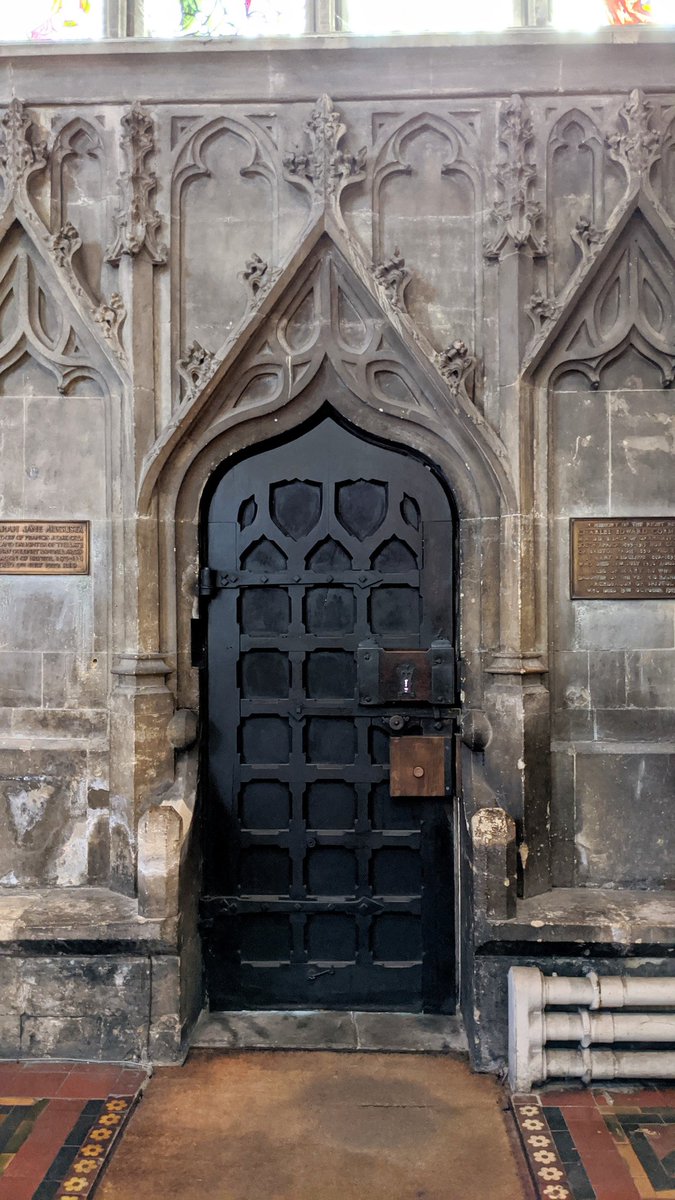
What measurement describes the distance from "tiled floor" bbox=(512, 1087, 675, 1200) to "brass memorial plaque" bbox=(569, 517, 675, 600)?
243 cm

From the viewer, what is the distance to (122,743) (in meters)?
4.84

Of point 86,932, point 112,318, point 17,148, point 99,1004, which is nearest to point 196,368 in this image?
point 112,318

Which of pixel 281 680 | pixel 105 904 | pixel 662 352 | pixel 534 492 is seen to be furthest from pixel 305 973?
pixel 662 352

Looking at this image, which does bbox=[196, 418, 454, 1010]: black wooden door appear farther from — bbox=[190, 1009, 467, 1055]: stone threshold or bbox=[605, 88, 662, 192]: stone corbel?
bbox=[605, 88, 662, 192]: stone corbel

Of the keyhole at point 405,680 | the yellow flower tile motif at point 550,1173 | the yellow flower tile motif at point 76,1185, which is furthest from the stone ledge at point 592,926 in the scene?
the yellow flower tile motif at point 76,1185

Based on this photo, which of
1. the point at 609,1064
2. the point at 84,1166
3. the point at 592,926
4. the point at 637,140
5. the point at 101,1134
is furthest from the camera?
the point at 637,140

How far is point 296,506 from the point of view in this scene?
5.07 m

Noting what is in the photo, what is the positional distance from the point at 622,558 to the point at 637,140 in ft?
7.16

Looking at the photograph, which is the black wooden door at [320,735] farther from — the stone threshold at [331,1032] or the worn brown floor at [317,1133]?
the worn brown floor at [317,1133]

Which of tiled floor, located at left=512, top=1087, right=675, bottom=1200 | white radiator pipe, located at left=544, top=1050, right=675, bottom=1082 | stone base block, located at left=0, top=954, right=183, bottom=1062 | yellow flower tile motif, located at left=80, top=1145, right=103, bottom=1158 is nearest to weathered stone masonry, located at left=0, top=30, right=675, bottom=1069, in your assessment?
stone base block, located at left=0, top=954, right=183, bottom=1062

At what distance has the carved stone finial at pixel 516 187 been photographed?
4.71 metres

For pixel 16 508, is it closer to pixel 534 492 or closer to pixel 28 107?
pixel 28 107

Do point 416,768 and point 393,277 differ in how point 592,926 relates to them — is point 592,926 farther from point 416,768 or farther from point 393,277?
point 393,277

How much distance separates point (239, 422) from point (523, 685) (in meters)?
2.08
